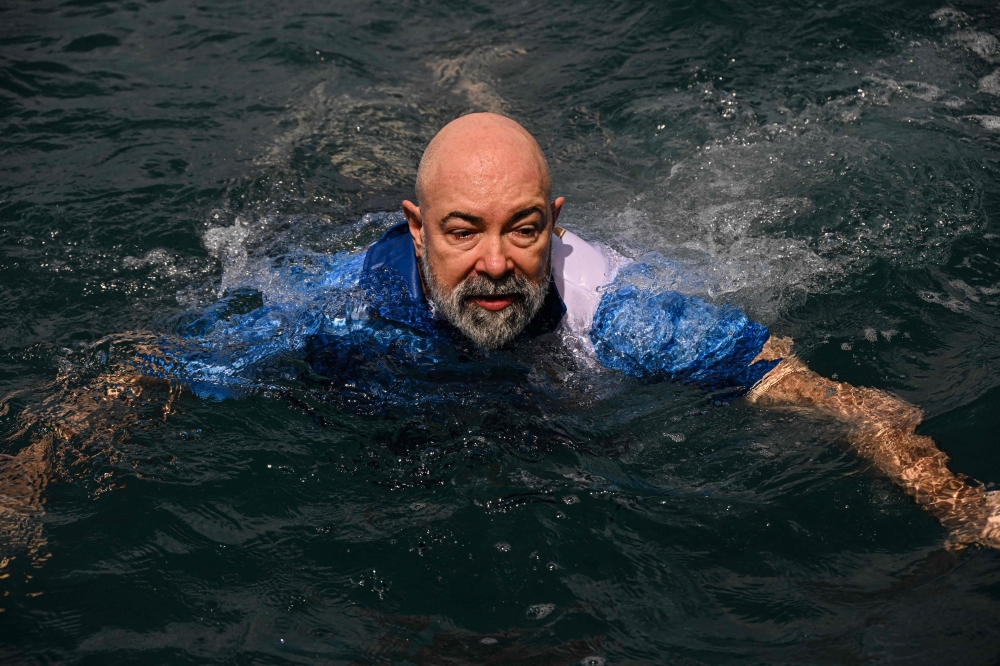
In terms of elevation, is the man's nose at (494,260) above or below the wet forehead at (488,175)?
below

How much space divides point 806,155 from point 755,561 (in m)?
→ 3.38

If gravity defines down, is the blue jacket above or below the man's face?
below

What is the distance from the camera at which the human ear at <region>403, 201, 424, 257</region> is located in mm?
4301

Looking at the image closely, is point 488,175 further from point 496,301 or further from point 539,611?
point 539,611

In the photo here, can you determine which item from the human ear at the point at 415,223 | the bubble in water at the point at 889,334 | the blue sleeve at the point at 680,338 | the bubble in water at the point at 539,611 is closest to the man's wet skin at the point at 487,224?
the human ear at the point at 415,223

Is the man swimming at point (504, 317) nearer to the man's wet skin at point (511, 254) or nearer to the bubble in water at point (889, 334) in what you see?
the man's wet skin at point (511, 254)

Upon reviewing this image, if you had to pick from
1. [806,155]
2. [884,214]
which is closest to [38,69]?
[806,155]

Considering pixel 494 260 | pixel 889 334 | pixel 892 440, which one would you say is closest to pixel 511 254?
pixel 494 260

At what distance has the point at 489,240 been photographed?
13.1 feet

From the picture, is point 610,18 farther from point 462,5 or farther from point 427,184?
point 427,184

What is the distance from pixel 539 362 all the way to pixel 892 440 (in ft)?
5.17

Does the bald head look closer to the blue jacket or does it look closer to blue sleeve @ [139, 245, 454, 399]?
the blue jacket

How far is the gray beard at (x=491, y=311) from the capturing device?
4.04m

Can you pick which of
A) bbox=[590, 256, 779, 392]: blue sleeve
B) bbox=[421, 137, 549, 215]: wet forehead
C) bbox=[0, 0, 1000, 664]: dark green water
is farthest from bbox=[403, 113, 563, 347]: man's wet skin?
bbox=[0, 0, 1000, 664]: dark green water
